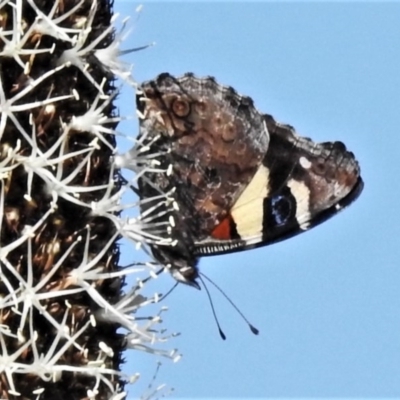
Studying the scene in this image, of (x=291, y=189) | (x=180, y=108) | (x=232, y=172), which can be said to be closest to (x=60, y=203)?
(x=180, y=108)

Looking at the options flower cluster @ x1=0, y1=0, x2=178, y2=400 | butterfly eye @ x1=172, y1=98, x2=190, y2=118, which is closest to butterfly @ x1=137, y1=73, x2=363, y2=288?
butterfly eye @ x1=172, y1=98, x2=190, y2=118

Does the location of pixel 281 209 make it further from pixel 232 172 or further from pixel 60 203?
pixel 60 203

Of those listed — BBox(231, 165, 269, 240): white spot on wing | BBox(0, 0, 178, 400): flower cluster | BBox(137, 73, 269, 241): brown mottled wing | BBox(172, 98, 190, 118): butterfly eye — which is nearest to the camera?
BBox(0, 0, 178, 400): flower cluster

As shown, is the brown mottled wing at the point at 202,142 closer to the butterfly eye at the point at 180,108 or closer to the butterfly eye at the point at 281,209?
the butterfly eye at the point at 180,108

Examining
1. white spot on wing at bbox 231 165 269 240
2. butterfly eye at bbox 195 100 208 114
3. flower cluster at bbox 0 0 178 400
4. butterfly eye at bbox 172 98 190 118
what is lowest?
flower cluster at bbox 0 0 178 400

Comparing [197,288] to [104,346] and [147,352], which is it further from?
[104,346]

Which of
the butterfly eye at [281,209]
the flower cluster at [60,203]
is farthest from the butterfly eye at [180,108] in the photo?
the flower cluster at [60,203]

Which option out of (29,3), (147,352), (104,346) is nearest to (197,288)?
(147,352)

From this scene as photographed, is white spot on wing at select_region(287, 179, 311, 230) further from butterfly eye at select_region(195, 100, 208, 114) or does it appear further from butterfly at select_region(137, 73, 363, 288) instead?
butterfly eye at select_region(195, 100, 208, 114)
